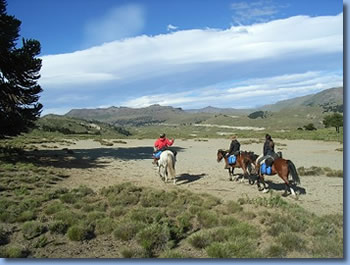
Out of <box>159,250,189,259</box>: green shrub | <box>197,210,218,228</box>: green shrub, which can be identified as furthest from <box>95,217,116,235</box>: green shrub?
<box>197,210,218,228</box>: green shrub

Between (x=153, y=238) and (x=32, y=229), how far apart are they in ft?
9.07

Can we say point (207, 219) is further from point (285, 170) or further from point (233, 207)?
point (285, 170)

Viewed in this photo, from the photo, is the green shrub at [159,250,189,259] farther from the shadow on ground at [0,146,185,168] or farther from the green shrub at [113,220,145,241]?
the shadow on ground at [0,146,185,168]

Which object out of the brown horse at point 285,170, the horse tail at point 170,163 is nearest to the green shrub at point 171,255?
the brown horse at point 285,170

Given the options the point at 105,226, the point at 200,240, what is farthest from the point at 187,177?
the point at 200,240

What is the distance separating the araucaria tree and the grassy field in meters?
7.60

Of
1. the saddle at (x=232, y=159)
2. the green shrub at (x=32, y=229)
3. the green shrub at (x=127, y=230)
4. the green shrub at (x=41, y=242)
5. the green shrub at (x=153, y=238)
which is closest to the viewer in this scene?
the green shrub at (x=153, y=238)

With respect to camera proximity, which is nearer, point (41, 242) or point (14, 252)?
point (14, 252)

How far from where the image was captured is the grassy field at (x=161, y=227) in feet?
18.0

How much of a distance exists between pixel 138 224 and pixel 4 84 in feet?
40.7

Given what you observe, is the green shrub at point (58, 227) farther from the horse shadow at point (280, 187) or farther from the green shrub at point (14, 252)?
the horse shadow at point (280, 187)

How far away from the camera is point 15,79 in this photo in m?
15.9

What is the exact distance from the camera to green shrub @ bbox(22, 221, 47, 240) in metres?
6.57

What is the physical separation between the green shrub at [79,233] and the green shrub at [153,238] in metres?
1.13
